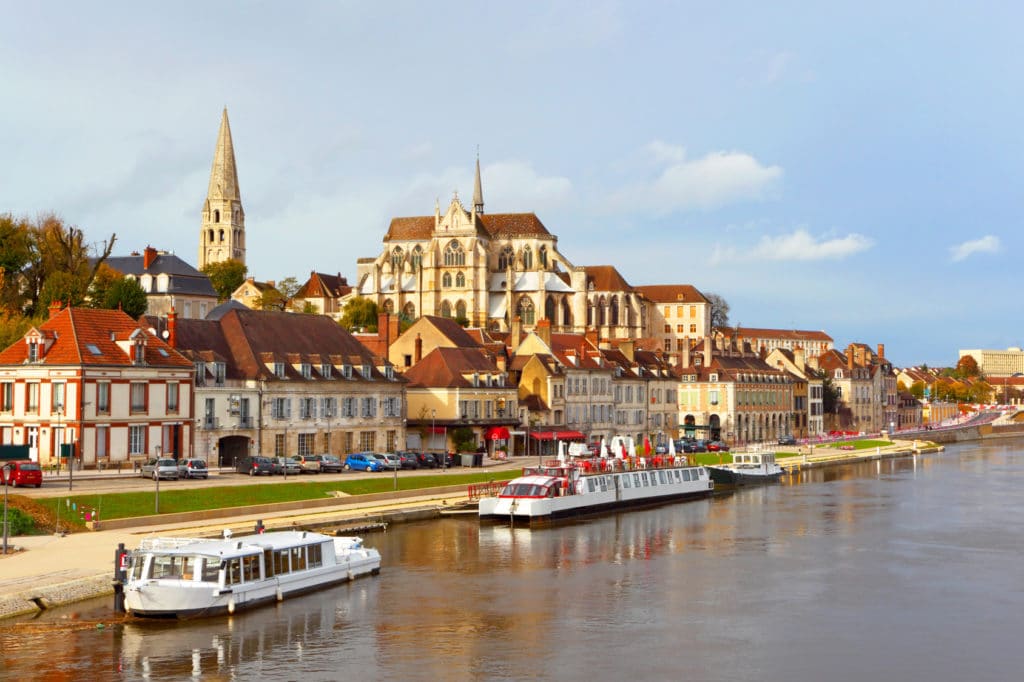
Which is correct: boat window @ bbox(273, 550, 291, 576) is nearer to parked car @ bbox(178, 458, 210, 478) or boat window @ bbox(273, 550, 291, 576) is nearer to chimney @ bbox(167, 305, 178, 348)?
parked car @ bbox(178, 458, 210, 478)

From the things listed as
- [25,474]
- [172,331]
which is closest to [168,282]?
[172,331]

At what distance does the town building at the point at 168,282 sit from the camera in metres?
124

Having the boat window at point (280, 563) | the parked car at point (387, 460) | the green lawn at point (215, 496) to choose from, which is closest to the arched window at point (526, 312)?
the parked car at point (387, 460)

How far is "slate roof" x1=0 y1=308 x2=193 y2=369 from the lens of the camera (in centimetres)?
5731

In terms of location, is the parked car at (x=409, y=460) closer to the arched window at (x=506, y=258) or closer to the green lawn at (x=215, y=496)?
the green lawn at (x=215, y=496)

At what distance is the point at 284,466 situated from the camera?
197 feet

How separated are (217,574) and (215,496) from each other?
1606 cm

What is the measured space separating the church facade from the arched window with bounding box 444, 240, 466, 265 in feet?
0.45

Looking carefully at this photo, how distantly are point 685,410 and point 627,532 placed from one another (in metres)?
63.1

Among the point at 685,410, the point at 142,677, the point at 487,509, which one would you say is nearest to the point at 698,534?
the point at 487,509

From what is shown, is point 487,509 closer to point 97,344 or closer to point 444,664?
point 97,344

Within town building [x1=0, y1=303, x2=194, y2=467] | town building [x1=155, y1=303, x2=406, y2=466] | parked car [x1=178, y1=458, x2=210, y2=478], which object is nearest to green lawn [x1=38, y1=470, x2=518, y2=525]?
parked car [x1=178, y1=458, x2=210, y2=478]

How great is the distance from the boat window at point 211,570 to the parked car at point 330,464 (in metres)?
30.3

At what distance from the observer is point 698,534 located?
54.0 meters
